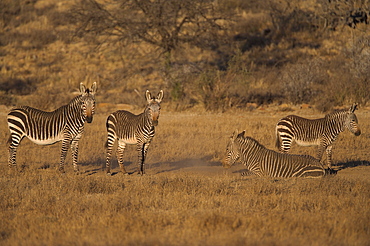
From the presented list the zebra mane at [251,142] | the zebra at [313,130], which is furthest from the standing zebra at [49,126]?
the zebra at [313,130]

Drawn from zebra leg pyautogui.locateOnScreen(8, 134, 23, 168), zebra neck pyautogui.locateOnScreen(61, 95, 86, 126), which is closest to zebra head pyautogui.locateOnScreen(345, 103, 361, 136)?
zebra neck pyautogui.locateOnScreen(61, 95, 86, 126)

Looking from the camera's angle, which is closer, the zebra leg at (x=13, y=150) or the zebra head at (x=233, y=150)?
the zebra head at (x=233, y=150)

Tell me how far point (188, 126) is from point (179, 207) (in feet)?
31.8

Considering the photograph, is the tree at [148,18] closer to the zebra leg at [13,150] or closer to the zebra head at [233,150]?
the zebra leg at [13,150]

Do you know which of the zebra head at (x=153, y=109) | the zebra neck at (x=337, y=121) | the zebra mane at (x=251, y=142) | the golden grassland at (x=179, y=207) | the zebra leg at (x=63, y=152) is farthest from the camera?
the zebra neck at (x=337, y=121)

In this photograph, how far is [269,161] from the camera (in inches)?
396

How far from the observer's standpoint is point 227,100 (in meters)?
21.8

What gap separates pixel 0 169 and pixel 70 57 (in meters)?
22.7

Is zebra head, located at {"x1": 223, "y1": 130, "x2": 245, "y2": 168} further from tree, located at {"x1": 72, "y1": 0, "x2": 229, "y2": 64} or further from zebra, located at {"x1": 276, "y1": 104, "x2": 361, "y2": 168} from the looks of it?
tree, located at {"x1": 72, "y1": 0, "x2": 229, "y2": 64}

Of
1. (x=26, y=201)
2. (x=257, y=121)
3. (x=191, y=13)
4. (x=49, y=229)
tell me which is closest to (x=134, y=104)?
(x=191, y=13)

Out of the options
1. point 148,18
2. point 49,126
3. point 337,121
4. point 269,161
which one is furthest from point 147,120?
point 148,18

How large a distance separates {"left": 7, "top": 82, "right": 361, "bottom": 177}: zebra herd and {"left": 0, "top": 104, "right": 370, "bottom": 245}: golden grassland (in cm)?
54

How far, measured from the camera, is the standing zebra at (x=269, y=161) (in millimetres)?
9721

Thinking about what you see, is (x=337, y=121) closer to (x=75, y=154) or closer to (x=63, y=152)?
(x=75, y=154)
